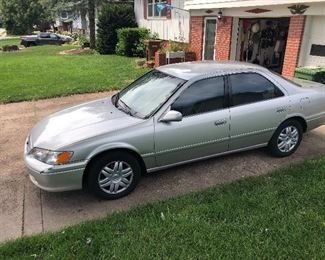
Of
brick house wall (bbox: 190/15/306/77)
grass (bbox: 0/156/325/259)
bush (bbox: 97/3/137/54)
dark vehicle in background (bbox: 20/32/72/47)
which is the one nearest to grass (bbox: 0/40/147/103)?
brick house wall (bbox: 190/15/306/77)

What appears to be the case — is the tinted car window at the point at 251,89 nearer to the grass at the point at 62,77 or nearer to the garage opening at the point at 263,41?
the grass at the point at 62,77

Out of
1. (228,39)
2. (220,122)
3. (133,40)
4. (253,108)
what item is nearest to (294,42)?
(228,39)

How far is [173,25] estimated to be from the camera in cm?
1588

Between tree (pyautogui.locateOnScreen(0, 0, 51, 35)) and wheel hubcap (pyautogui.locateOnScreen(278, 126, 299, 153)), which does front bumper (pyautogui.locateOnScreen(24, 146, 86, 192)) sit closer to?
wheel hubcap (pyautogui.locateOnScreen(278, 126, 299, 153))

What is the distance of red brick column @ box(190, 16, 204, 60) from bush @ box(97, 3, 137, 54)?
7273 millimetres

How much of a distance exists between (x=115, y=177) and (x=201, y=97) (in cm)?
160

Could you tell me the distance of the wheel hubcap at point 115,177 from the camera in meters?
4.32

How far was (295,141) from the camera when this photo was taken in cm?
566

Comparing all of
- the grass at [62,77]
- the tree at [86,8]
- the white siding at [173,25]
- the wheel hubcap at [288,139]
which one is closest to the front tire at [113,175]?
the wheel hubcap at [288,139]

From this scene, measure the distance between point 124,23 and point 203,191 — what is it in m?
18.0

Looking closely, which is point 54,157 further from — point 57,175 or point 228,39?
point 228,39

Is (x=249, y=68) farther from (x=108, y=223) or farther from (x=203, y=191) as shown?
(x=108, y=223)

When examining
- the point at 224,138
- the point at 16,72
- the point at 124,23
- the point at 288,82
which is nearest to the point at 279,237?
the point at 224,138

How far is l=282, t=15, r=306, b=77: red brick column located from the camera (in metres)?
9.56
